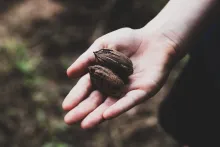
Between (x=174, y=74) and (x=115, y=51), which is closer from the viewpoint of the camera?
(x=115, y=51)

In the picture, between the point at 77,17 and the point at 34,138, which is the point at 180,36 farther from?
the point at 77,17

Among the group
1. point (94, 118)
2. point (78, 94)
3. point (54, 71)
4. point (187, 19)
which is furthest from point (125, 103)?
point (54, 71)

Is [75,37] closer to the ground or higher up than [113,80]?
closer to the ground

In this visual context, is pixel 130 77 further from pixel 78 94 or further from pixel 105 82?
pixel 78 94

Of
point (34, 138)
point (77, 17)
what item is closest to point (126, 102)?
point (34, 138)

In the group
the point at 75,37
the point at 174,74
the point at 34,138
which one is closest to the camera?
the point at 34,138

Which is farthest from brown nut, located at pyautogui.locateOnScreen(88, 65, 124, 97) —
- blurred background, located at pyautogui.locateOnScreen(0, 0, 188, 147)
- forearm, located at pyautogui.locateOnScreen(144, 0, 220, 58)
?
blurred background, located at pyautogui.locateOnScreen(0, 0, 188, 147)

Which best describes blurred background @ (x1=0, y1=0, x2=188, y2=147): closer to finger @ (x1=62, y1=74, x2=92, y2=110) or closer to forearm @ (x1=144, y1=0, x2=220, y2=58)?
finger @ (x1=62, y1=74, x2=92, y2=110)

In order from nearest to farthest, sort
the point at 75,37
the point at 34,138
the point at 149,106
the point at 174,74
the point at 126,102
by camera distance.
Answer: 1. the point at 126,102
2. the point at 34,138
3. the point at 149,106
4. the point at 174,74
5. the point at 75,37
